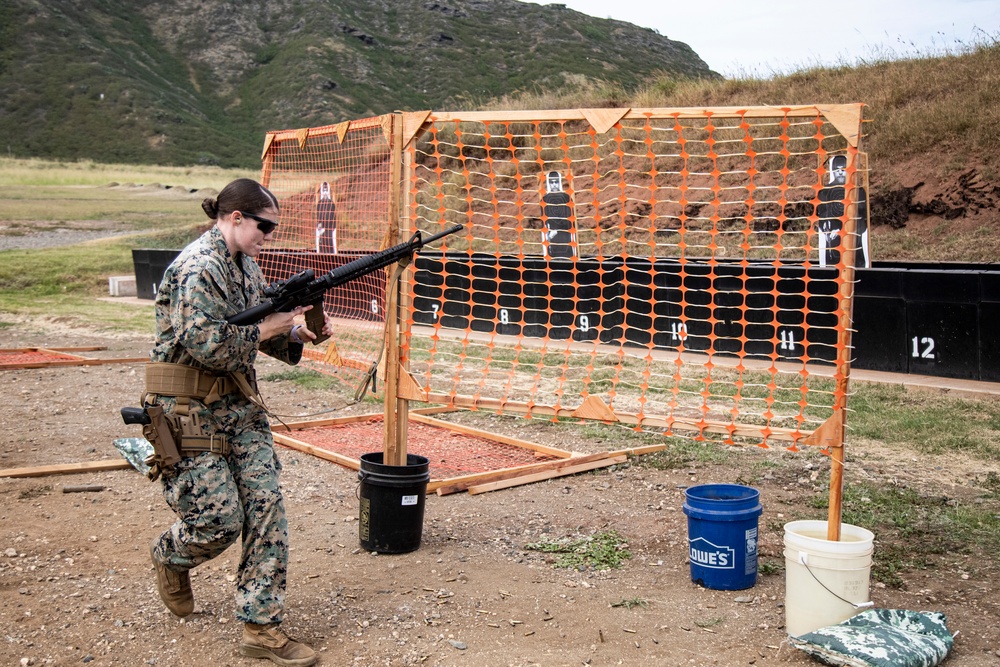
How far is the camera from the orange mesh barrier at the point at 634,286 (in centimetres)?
547

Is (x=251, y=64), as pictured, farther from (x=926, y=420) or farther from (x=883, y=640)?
(x=883, y=640)

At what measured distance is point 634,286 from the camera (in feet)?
44.9

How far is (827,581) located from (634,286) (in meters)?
9.57

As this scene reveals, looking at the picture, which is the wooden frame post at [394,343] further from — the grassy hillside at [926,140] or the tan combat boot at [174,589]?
the grassy hillside at [926,140]

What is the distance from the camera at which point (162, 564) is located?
177 inches

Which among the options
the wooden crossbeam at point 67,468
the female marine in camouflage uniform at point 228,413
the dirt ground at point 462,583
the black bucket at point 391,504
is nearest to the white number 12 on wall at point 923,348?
the dirt ground at point 462,583

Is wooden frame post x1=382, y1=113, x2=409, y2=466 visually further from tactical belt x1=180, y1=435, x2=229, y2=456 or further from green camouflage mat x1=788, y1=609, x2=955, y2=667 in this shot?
green camouflage mat x1=788, y1=609, x2=955, y2=667

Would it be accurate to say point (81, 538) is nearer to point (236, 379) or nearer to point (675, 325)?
point (236, 379)

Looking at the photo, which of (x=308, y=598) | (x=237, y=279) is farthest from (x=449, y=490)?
(x=237, y=279)

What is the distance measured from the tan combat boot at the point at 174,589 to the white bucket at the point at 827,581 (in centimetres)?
279

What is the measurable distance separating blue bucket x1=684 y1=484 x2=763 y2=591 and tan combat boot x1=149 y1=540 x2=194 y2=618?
8.13ft

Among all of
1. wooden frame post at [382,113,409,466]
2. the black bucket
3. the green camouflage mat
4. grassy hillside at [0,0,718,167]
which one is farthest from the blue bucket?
grassy hillside at [0,0,718,167]

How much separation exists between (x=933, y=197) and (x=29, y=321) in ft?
54.3

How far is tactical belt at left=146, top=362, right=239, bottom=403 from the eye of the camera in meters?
4.20
